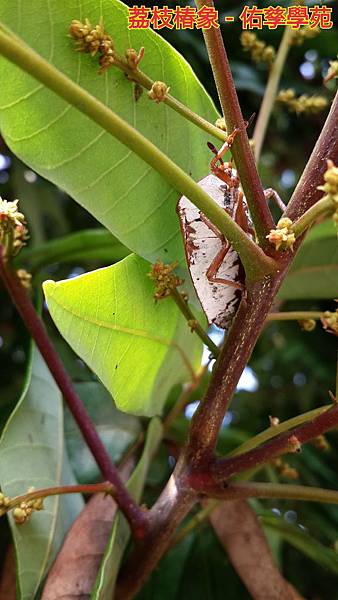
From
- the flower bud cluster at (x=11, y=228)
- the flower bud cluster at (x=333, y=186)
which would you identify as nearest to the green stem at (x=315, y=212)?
the flower bud cluster at (x=333, y=186)

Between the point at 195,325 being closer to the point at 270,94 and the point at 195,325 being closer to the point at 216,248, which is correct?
the point at 216,248

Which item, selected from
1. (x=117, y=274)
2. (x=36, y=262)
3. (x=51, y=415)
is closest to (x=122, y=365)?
(x=117, y=274)

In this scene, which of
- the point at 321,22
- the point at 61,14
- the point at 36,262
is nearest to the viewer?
the point at 61,14

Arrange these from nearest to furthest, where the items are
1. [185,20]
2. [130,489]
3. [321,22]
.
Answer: [185,20] → [130,489] → [321,22]

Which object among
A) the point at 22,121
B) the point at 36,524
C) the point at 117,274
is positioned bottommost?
the point at 36,524

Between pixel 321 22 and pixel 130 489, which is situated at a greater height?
pixel 321 22

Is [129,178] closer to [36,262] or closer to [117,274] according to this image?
[117,274]

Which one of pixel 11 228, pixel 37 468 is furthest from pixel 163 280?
pixel 37 468

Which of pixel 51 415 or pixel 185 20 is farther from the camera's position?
pixel 51 415
